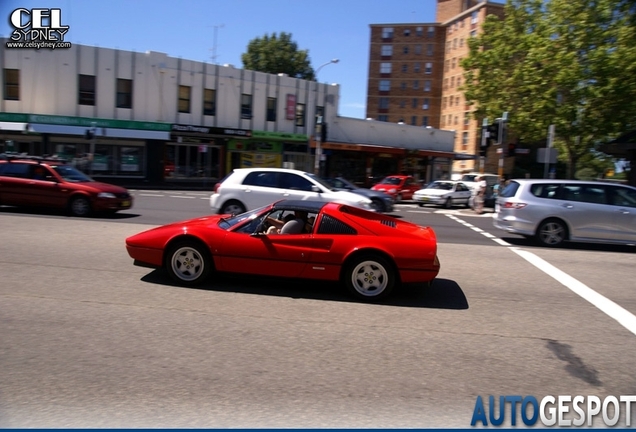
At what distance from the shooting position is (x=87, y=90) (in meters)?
31.8

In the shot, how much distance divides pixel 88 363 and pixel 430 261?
4149 mm

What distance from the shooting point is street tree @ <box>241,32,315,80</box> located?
6269 cm

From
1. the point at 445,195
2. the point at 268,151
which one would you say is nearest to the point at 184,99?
the point at 268,151

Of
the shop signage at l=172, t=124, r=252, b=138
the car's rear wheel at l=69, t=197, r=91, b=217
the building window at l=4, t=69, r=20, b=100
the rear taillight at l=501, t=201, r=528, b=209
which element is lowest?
the car's rear wheel at l=69, t=197, r=91, b=217

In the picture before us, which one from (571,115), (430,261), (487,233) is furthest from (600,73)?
(430,261)

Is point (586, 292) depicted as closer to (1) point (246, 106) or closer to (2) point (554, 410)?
(2) point (554, 410)

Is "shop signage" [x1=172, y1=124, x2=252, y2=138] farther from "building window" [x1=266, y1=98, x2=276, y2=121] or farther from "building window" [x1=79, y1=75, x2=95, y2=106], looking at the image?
"building window" [x1=79, y1=75, x2=95, y2=106]

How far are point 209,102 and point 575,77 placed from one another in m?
22.2

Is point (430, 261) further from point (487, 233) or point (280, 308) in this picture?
point (487, 233)

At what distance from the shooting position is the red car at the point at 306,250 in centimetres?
693

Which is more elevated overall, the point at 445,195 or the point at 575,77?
the point at 575,77

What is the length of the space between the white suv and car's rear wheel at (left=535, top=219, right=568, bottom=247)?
4653 mm

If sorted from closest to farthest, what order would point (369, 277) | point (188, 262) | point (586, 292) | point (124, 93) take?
point (369, 277), point (188, 262), point (586, 292), point (124, 93)

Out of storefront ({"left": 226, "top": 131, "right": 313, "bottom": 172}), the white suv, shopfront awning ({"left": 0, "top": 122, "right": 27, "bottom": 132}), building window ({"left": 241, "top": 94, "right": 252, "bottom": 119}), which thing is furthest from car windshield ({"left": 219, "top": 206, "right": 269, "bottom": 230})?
building window ({"left": 241, "top": 94, "right": 252, "bottom": 119})
